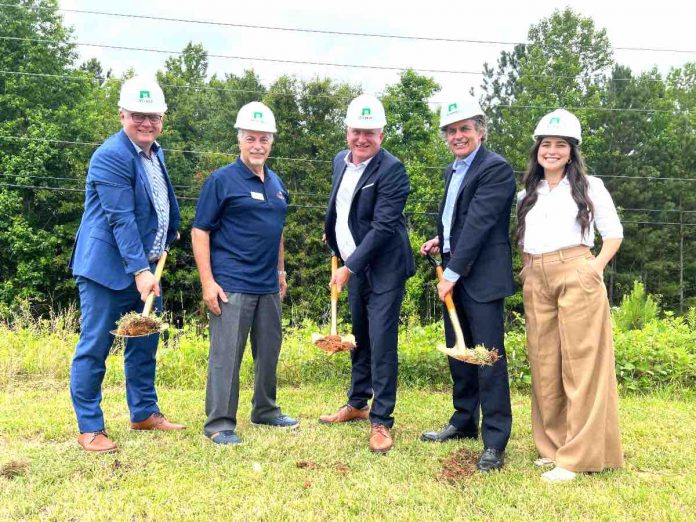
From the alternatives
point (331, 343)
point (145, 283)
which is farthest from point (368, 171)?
point (145, 283)

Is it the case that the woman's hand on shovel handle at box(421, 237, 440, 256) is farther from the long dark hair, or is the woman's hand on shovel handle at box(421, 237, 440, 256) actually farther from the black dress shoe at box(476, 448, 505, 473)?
the black dress shoe at box(476, 448, 505, 473)

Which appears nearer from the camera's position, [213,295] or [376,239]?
[376,239]

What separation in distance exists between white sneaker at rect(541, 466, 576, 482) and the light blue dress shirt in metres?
1.37

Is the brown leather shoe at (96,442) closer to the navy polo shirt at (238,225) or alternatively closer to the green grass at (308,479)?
the green grass at (308,479)

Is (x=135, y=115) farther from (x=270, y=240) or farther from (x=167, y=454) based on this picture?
(x=167, y=454)

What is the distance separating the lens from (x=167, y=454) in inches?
165

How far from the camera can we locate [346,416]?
203 inches

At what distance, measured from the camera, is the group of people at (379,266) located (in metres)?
4.01

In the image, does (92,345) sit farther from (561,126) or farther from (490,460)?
(561,126)

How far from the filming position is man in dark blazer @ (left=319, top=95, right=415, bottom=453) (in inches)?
178

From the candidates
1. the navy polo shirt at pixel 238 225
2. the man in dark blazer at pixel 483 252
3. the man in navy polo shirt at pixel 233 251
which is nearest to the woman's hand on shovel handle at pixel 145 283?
the man in navy polo shirt at pixel 233 251

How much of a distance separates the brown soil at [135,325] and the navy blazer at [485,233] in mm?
2030

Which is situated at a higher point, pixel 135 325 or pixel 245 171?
pixel 245 171

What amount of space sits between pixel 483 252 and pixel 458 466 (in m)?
1.40
